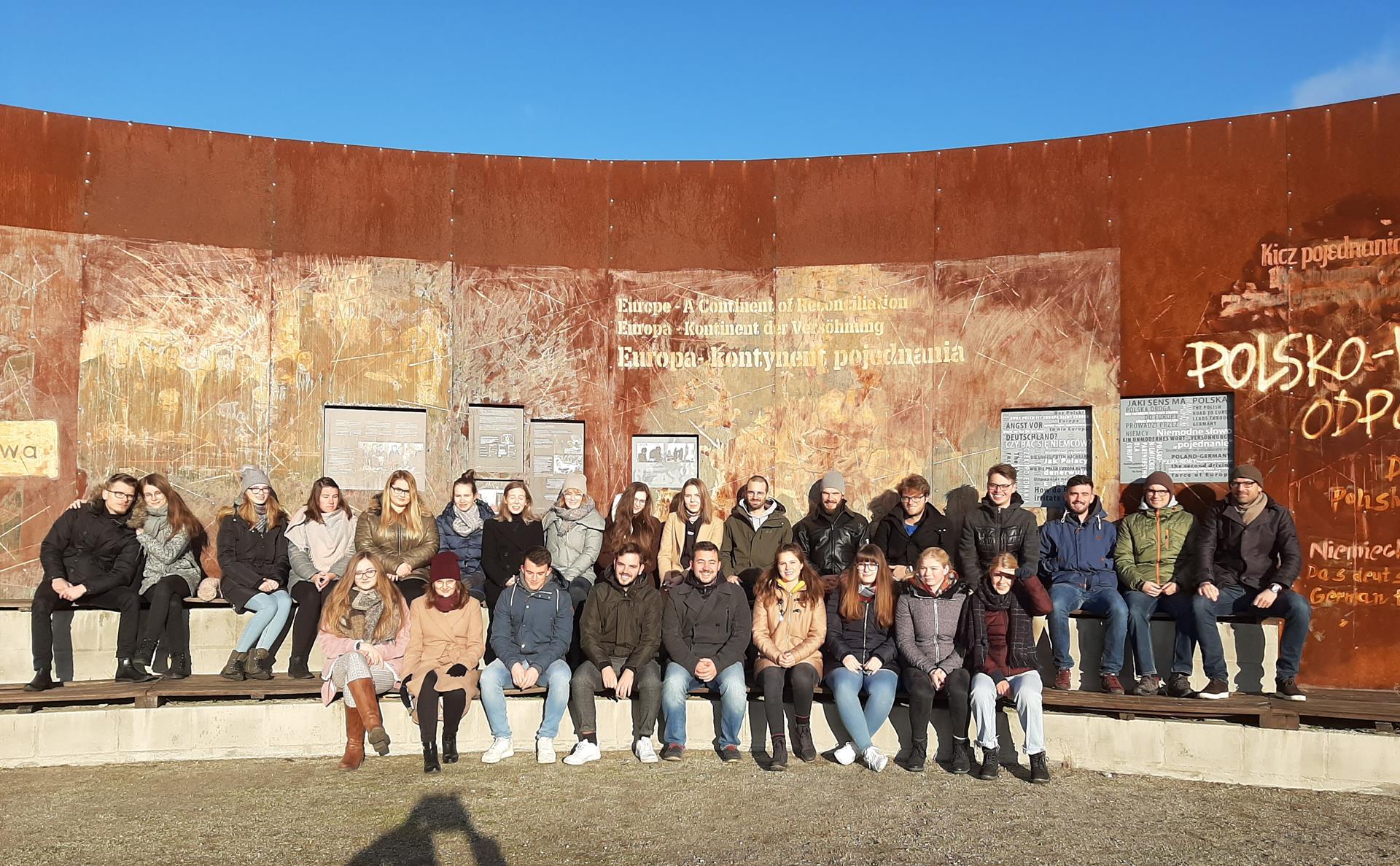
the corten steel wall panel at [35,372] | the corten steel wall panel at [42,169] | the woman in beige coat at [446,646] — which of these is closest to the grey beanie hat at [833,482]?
the woman in beige coat at [446,646]

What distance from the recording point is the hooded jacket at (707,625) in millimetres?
6547

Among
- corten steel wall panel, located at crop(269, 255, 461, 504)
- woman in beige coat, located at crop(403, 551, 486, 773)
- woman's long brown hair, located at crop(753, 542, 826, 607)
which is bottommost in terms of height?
woman in beige coat, located at crop(403, 551, 486, 773)

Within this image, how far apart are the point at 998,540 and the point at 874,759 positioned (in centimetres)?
188

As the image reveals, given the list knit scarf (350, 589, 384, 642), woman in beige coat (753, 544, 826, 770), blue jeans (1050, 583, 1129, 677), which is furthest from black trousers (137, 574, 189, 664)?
blue jeans (1050, 583, 1129, 677)

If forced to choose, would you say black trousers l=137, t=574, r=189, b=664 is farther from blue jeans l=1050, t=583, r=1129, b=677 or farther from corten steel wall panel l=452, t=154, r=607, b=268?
blue jeans l=1050, t=583, r=1129, b=677

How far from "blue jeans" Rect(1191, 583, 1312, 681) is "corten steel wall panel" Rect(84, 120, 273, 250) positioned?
7.31 metres

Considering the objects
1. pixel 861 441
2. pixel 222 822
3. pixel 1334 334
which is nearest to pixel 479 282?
pixel 861 441

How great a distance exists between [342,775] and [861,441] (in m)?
4.70

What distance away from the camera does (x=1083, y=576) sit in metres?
6.93

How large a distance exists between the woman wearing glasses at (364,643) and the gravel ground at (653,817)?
0.29 m

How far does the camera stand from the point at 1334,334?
7406mm

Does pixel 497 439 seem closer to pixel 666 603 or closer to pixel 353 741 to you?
pixel 666 603

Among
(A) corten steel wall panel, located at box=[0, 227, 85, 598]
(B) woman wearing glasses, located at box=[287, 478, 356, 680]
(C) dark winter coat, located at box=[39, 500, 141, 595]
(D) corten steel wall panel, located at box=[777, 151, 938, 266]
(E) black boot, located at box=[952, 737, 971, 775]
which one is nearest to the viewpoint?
(E) black boot, located at box=[952, 737, 971, 775]

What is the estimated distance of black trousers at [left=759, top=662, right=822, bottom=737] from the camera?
6.25 metres
